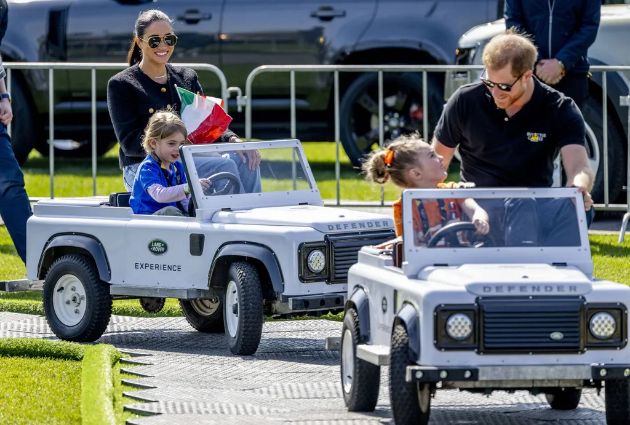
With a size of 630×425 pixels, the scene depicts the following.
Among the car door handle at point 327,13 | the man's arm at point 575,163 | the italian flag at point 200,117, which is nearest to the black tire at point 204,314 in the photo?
the italian flag at point 200,117

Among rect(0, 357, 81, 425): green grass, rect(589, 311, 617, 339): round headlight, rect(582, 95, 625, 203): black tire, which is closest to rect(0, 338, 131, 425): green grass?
rect(0, 357, 81, 425): green grass

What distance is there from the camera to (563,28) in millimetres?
11570

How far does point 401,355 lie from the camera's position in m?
6.42

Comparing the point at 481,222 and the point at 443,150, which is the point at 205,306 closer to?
the point at 443,150

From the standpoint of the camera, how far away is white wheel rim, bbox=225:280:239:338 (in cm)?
870

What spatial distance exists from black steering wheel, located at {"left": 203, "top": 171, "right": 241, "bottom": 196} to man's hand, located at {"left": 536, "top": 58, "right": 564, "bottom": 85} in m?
2.81

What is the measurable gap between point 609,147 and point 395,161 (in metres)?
6.16

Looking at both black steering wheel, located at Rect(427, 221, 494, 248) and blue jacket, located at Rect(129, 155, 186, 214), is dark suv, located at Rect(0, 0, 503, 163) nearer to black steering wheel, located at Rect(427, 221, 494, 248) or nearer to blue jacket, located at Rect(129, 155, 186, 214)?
blue jacket, located at Rect(129, 155, 186, 214)

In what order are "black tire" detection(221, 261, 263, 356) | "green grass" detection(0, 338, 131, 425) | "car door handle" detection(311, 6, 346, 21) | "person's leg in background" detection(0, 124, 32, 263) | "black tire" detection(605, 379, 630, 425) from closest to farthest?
"black tire" detection(605, 379, 630, 425), "green grass" detection(0, 338, 131, 425), "black tire" detection(221, 261, 263, 356), "person's leg in background" detection(0, 124, 32, 263), "car door handle" detection(311, 6, 346, 21)

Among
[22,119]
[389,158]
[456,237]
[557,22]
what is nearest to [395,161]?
[389,158]

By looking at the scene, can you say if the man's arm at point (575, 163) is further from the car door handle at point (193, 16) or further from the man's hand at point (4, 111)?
the car door handle at point (193, 16)

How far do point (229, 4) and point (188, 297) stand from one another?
7.65 m

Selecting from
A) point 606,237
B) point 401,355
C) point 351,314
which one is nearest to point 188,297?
point 351,314

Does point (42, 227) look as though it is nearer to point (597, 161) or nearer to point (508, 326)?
point (508, 326)
